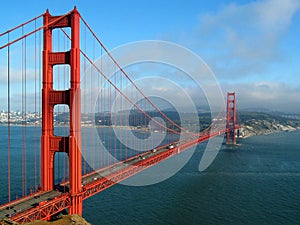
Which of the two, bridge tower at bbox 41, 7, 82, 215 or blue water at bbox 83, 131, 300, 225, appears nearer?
bridge tower at bbox 41, 7, 82, 215

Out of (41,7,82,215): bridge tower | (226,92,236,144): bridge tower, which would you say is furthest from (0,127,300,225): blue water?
(226,92,236,144): bridge tower

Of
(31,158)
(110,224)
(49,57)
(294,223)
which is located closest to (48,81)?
(49,57)

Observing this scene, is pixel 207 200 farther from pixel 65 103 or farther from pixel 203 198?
pixel 65 103

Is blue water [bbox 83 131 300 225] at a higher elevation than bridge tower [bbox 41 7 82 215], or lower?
lower

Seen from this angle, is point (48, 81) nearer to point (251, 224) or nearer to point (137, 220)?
point (137, 220)

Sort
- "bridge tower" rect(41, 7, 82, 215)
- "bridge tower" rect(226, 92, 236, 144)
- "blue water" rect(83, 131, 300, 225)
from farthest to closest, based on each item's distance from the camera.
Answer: "bridge tower" rect(226, 92, 236, 144)
"blue water" rect(83, 131, 300, 225)
"bridge tower" rect(41, 7, 82, 215)

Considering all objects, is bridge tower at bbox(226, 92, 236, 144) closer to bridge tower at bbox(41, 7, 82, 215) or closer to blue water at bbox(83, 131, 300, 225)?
blue water at bbox(83, 131, 300, 225)
